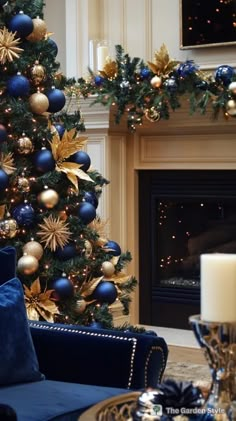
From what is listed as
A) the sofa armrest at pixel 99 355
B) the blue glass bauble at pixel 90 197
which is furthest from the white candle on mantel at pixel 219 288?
the blue glass bauble at pixel 90 197

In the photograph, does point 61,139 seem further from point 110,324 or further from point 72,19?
point 72,19

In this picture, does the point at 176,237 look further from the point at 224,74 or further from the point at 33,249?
the point at 33,249

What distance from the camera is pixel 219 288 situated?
1222 millimetres

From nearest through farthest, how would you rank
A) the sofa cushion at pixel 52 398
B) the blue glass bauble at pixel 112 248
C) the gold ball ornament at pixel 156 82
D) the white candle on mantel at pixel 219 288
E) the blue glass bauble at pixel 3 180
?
the white candle on mantel at pixel 219 288 < the sofa cushion at pixel 52 398 < the blue glass bauble at pixel 3 180 < the blue glass bauble at pixel 112 248 < the gold ball ornament at pixel 156 82

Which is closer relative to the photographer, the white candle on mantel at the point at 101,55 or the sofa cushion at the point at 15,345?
the sofa cushion at the point at 15,345

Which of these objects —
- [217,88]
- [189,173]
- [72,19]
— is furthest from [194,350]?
[72,19]

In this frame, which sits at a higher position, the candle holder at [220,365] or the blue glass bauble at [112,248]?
the candle holder at [220,365]

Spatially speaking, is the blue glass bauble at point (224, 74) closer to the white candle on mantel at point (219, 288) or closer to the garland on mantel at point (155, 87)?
the garland on mantel at point (155, 87)

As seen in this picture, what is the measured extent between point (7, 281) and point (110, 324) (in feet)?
3.52

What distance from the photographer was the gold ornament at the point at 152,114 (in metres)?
4.66

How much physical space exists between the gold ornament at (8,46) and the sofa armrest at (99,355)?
4.33ft

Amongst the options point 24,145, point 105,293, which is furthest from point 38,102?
point 105,293

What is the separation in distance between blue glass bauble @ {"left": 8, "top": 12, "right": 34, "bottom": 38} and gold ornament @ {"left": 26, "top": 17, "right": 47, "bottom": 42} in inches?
1.7

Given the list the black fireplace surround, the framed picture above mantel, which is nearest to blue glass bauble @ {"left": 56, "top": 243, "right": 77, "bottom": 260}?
the black fireplace surround
